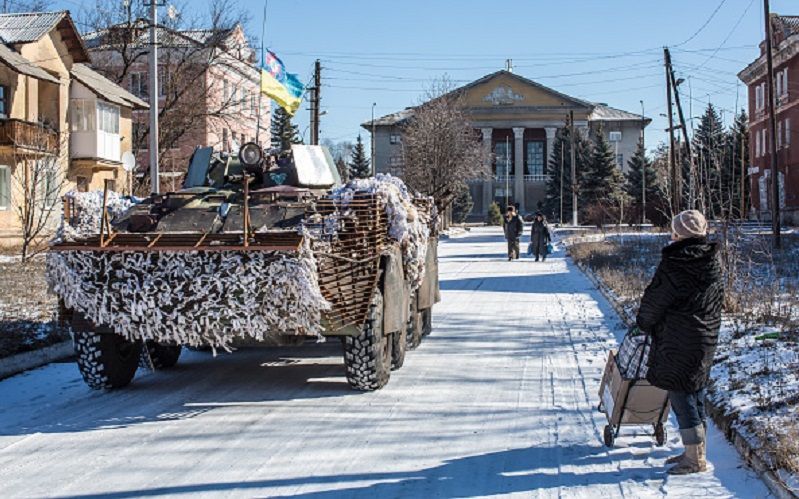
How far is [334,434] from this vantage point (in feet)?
25.6

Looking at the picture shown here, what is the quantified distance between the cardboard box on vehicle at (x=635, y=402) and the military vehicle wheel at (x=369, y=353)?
2.47 metres

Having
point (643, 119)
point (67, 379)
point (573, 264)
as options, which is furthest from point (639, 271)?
point (643, 119)

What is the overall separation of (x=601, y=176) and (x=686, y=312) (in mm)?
75353

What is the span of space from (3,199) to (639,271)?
25517 mm

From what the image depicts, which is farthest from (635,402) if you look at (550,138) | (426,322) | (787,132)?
(550,138)

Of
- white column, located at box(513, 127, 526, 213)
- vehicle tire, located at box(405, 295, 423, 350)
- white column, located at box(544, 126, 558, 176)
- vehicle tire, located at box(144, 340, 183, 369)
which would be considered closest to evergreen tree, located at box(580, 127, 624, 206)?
white column, located at box(544, 126, 558, 176)

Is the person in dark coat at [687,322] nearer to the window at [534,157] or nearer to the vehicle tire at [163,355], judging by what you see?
the vehicle tire at [163,355]

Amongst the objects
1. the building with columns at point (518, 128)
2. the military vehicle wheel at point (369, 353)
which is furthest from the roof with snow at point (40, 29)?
the building with columns at point (518, 128)

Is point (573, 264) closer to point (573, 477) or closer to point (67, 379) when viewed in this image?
point (67, 379)

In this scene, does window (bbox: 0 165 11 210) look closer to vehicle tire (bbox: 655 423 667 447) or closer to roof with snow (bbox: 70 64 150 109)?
roof with snow (bbox: 70 64 150 109)

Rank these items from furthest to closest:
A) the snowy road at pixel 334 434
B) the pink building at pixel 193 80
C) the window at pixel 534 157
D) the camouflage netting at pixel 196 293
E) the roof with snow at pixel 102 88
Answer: the window at pixel 534 157 < the pink building at pixel 193 80 < the roof with snow at pixel 102 88 < the camouflage netting at pixel 196 293 < the snowy road at pixel 334 434

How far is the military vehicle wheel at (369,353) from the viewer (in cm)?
905

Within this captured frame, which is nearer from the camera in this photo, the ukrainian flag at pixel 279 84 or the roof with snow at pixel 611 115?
the ukrainian flag at pixel 279 84

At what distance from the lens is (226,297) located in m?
8.48
